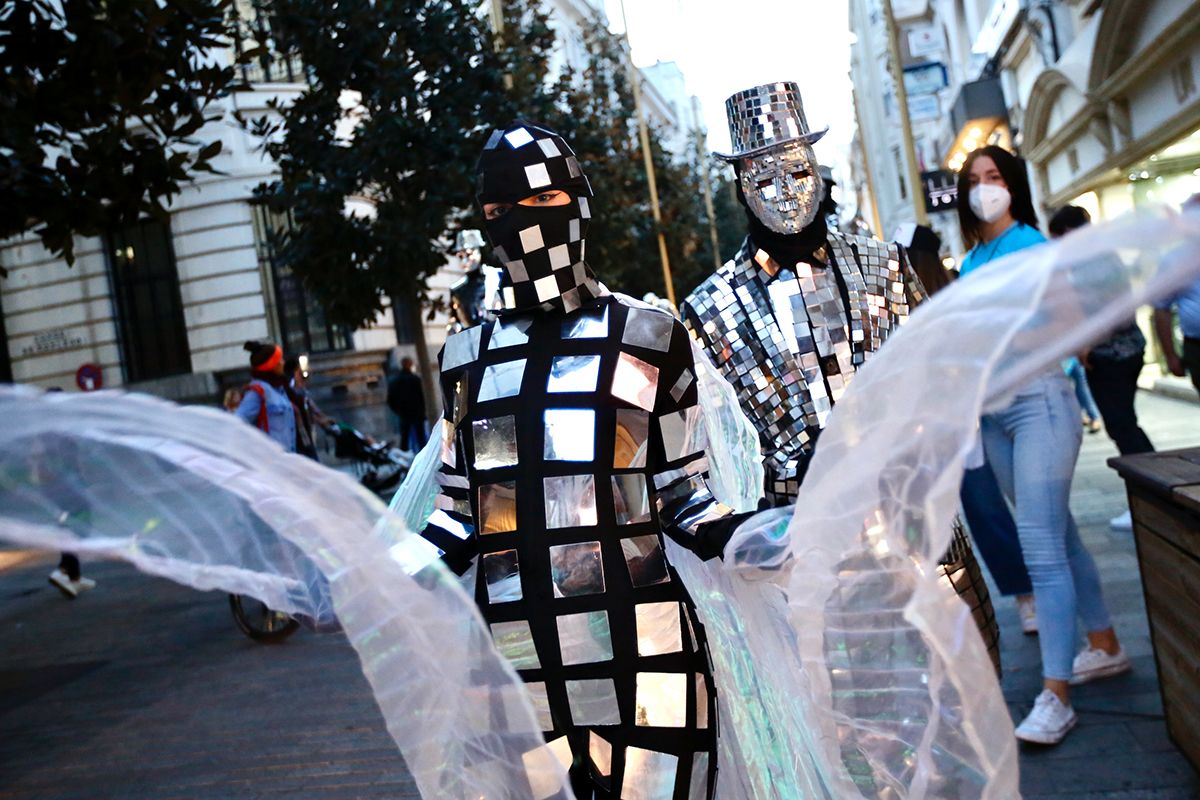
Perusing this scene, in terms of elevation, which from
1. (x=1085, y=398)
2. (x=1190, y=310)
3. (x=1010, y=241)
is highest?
(x=1010, y=241)

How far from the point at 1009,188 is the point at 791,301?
54.6 inches

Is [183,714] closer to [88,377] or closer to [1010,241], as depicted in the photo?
[1010,241]

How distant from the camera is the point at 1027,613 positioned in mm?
5574

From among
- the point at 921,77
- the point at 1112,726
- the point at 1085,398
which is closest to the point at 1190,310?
the point at 1112,726

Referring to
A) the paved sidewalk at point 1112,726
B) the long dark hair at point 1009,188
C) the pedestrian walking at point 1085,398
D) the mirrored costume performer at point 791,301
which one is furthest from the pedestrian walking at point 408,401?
the mirrored costume performer at point 791,301

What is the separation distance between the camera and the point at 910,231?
4.87 m

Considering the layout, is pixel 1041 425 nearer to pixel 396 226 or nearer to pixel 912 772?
pixel 912 772

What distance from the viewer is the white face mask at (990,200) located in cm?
422

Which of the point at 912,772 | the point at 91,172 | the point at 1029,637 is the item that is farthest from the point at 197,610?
the point at 912,772

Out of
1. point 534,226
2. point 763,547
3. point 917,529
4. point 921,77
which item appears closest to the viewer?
point 917,529

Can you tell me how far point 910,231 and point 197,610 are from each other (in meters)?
7.24

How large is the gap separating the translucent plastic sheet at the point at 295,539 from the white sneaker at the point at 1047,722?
103 inches

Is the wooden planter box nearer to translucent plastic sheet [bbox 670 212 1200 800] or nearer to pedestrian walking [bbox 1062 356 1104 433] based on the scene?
translucent plastic sheet [bbox 670 212 1200 800]

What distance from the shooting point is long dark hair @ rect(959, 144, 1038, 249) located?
424 cm
